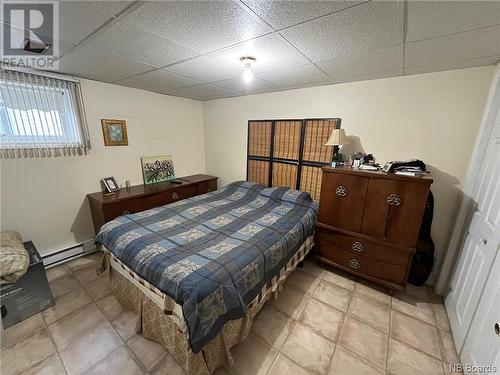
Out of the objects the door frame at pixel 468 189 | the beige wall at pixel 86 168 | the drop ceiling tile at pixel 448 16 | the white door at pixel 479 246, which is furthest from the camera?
the beige wall at pixel 86 168

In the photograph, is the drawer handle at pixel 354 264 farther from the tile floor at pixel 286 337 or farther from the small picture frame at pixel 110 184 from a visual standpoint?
the small picture frame at pixel 110 184

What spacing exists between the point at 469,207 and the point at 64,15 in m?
3.33

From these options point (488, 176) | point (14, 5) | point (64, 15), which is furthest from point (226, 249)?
point (488, 176)

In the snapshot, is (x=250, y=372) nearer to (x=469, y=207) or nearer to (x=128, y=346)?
(x=128, y=346)

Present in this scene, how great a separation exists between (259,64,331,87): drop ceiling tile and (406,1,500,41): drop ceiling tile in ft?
2.82

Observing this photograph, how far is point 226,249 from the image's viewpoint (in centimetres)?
166

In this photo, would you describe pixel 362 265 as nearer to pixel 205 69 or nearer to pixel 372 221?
pixel 372 221

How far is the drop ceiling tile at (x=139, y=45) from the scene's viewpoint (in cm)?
135

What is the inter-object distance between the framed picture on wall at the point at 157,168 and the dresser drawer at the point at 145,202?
0.44 meters

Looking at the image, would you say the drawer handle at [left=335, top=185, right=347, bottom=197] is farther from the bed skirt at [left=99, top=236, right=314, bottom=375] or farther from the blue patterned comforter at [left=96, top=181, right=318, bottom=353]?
the bed skirt at [left=99, top=236, right=314, bottom=375]

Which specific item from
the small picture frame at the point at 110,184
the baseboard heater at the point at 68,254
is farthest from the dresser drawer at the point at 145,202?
the baseboard heater at the point at 68,254

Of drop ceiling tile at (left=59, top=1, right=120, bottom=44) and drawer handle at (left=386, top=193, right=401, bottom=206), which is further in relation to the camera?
drawer handle at (left=386, top=193, right=401, bottom=206)

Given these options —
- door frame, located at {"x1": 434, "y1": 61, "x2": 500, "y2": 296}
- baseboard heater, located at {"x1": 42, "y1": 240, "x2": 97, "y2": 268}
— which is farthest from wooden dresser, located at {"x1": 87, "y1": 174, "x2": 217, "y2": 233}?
door frame, located at {"x1": 434, "y1": 61, "x2": 500, "y2": 296}

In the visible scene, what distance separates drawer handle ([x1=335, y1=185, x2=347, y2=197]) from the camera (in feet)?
7.02
